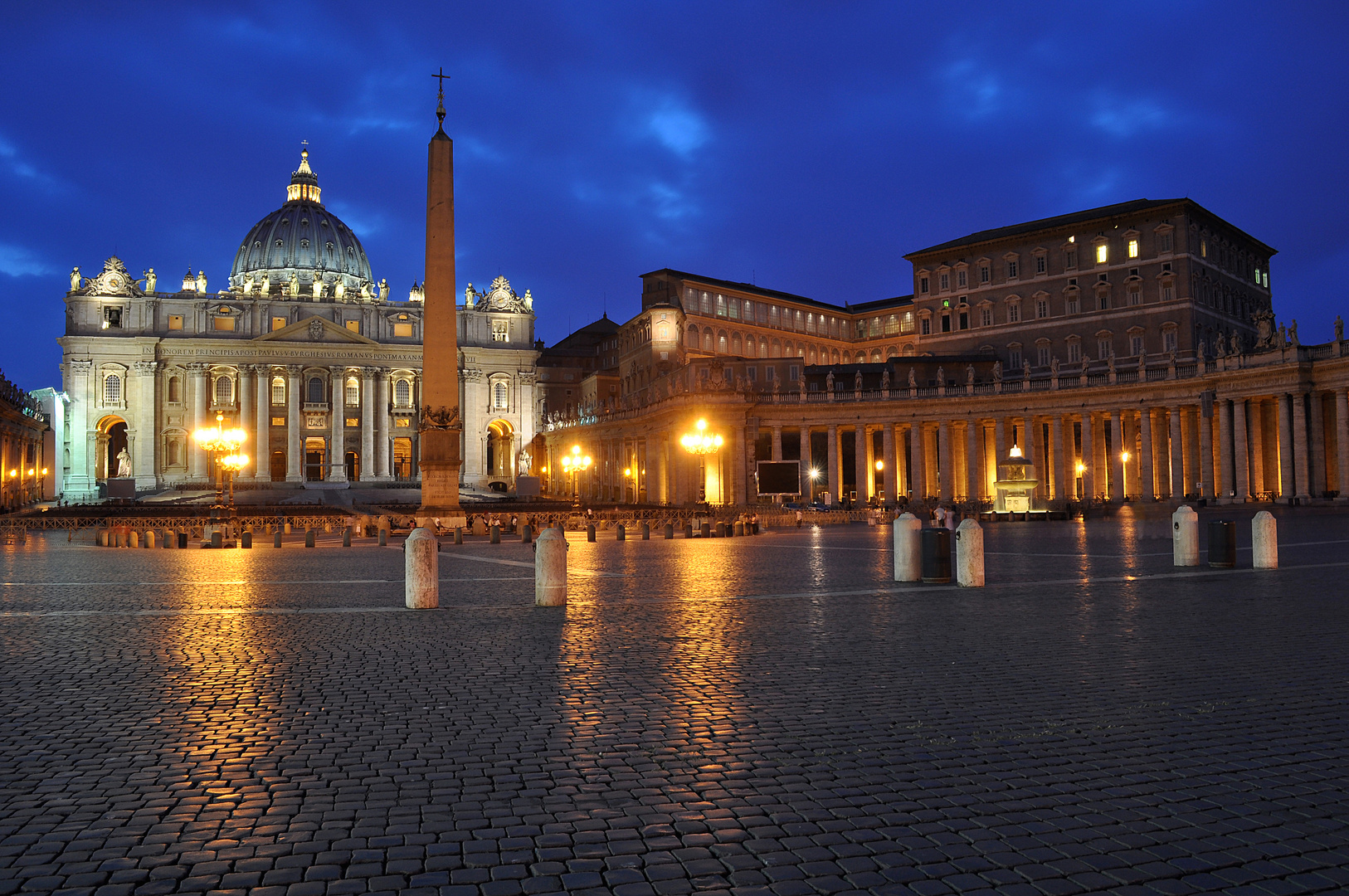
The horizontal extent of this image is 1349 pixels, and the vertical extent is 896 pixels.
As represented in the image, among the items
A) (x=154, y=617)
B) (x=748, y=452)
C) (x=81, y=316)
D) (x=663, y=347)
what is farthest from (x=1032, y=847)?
(x=81, y=316)

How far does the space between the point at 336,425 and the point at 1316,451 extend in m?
95.4

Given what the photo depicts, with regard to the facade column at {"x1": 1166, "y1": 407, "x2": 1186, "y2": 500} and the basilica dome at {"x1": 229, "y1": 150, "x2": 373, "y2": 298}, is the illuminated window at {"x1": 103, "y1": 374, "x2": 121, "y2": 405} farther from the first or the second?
the facade column at {"x1": 1166, "y1": 407, "x2": 1186, "y2": 500}

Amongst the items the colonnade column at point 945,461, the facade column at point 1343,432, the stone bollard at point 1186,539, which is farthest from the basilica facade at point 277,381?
the stone bollard at point 1186,539

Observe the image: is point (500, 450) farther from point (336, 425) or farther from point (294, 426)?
point (294, 426)

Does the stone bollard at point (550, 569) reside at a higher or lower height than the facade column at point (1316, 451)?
lower

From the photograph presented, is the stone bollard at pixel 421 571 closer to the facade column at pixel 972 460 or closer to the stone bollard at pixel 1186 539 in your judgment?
the stone bollard at pixel 1186 539

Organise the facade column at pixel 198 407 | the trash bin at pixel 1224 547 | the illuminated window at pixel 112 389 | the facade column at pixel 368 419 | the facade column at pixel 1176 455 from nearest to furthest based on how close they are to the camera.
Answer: the trash bin at pixel 1224 547, the facade column at pixel 1176 455, the facade column at pixel 198 407, the illuminated window at pixel 112 389, the facade column at pixel 368 419

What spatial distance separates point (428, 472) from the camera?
126ft

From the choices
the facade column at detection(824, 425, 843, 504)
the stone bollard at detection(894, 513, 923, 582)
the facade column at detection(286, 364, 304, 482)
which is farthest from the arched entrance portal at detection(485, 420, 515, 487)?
the stone bollard at detection(894, 513, 923, 582)

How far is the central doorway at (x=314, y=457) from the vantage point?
Answer: 380ft

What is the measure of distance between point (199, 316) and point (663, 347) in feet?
196

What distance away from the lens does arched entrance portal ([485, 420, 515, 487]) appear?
401ft

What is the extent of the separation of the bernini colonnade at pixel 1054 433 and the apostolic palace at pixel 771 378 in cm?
20

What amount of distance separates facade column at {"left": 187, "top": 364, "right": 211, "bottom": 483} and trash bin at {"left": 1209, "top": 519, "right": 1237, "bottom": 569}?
4240 inches
